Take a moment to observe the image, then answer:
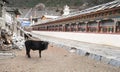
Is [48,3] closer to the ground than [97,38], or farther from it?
farther from it

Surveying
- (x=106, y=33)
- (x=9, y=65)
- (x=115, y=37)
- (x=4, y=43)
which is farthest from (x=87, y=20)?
(x=9, y=65)

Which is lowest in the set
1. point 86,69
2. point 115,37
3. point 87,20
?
point 86,69

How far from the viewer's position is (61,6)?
83000mm

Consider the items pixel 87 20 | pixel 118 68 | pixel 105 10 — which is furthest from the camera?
pixel 87 20

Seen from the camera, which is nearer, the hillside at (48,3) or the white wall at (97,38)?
the white wall at (97,38)

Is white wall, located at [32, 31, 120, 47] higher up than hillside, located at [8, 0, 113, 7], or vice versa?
hillside, located at [8, 0, 113, 7]

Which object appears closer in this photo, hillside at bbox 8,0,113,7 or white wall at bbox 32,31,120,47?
white wall at bbox 32,31,120,47

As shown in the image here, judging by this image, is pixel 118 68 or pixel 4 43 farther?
pixel 4 43

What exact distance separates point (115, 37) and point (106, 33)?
1.60 meters

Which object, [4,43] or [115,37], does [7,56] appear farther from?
[115,37]

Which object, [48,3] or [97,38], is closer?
[97,38]

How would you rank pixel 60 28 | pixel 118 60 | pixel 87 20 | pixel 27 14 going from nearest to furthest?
pixel 118 60 < pixel 87 20 < pixel 60 28 < pixel 27 14

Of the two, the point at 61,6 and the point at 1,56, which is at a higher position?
the point at 61,6

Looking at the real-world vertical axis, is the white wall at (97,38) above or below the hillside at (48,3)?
below
